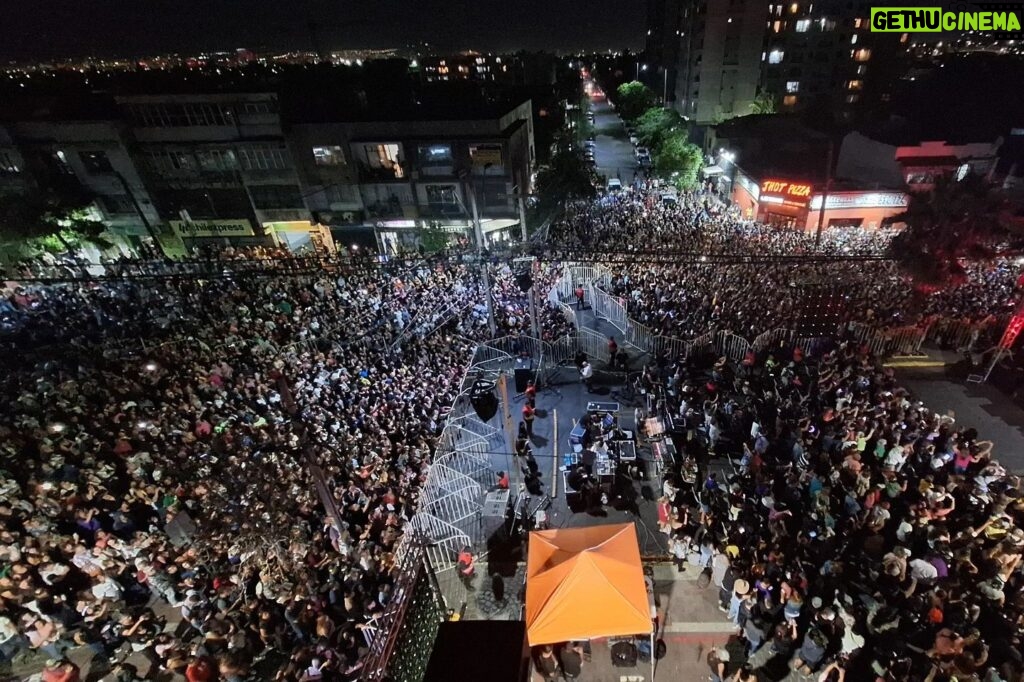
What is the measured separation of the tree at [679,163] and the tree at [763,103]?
57.2 ft

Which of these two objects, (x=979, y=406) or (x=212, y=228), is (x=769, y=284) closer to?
(x=979, y=406)

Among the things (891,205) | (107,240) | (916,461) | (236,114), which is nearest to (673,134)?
(891,205)

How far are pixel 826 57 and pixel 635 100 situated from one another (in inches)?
831

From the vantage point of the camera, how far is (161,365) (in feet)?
49.2

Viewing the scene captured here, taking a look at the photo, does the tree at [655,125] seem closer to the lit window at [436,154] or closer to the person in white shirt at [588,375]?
the lit window at [436,154]

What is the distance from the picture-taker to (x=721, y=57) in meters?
48.8

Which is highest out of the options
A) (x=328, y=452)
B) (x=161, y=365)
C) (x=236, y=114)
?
(x=236, y=114)

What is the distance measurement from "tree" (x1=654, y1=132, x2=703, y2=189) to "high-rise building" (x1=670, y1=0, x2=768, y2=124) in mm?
18427

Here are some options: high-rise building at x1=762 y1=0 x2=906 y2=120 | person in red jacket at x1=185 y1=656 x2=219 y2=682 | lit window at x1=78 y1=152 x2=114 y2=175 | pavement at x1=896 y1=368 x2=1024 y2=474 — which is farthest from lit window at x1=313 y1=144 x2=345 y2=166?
high-rise building at x1=762 y1=0 x2=906 y2=120

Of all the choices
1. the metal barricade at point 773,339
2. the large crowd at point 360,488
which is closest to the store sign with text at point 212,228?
the large crowd at point 360,488

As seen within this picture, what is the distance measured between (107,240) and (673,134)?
4211 cm

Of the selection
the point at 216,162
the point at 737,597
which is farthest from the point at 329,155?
the point at 737,597

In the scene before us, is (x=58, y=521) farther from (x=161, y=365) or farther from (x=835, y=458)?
(x=835, y=458)

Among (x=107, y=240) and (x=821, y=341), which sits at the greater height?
(x=107, y=240)
